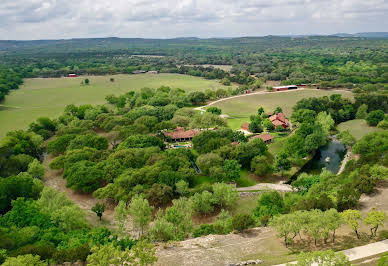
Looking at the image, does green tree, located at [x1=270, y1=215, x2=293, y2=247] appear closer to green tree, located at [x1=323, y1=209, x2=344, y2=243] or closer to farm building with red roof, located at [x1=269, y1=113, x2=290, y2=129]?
green tree, located at [x1=323, y1=209, x2=344, y2=243]

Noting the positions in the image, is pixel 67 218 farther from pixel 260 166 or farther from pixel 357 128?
pixel 357 128

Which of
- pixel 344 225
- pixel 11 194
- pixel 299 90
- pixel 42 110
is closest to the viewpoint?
pixel 344 225

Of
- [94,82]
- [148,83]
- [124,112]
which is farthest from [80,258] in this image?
[94,82]

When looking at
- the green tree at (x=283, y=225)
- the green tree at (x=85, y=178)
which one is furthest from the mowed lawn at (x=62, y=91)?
the green tree at (x=283, y=225)

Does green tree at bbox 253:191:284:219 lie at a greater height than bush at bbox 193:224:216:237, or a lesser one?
greater

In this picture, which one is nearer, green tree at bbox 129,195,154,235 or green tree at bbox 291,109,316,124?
green tree at bbox 129,195,154,235

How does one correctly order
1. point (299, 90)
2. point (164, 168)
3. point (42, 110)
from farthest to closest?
point (299, 90) < point (42, 110) < point (164, 168)

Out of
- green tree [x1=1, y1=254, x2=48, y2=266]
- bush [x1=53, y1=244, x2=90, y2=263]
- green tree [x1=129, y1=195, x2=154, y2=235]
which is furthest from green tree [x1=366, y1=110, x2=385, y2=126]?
green tree [x1=1, y1=254, x2=48, y2=266]

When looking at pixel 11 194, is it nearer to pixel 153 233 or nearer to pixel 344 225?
pixel 153 233

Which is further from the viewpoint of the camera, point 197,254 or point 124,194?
point 124,194
